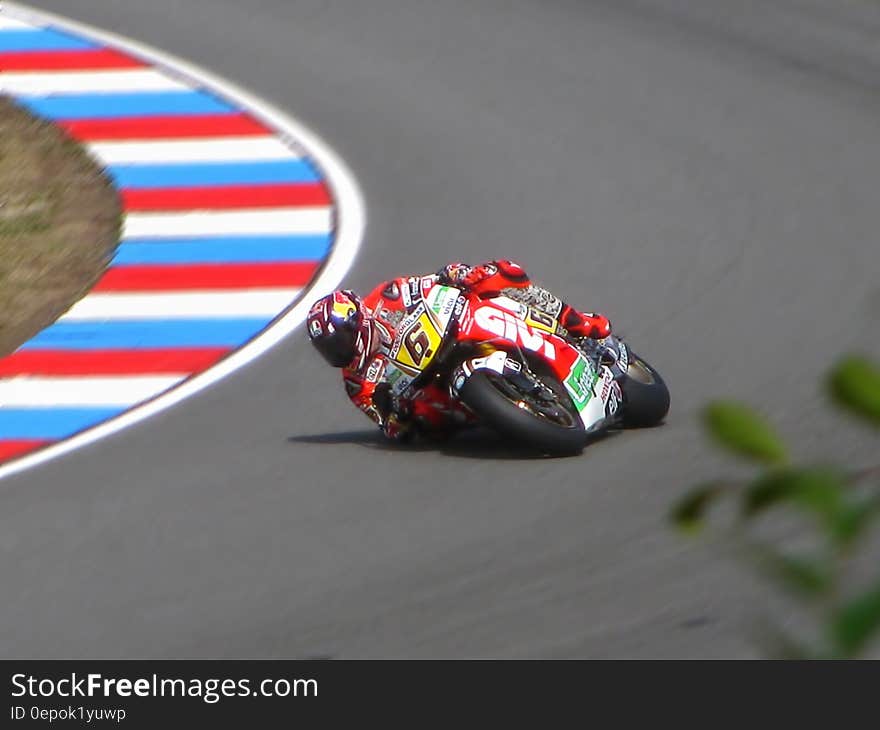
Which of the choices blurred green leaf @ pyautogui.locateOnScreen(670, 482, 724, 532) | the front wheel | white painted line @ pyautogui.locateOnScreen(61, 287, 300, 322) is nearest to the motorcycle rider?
the front wheel

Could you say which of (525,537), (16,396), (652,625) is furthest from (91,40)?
(652,625)

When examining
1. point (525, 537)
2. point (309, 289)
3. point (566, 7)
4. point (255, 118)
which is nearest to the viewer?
point (525, 537)

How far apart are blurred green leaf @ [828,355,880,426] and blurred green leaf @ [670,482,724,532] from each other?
9cm

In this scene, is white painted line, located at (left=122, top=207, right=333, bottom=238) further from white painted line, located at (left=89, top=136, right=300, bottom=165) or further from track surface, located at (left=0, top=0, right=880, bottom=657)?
white painted line, located at (left=89, top=136, right=300, bottom=165)

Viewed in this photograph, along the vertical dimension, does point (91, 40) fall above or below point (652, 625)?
below

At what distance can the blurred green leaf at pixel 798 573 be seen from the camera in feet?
2.93

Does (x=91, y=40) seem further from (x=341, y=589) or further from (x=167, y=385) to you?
(x=341, y=589)

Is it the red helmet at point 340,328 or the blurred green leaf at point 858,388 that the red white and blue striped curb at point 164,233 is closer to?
the red helmet at point 340,328

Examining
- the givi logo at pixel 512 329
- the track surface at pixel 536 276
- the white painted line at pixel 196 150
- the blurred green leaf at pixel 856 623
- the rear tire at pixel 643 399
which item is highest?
the blurred green leaf at pixel 856 623

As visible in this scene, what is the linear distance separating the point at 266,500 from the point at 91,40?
868 centimetres

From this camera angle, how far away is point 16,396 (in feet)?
27.8

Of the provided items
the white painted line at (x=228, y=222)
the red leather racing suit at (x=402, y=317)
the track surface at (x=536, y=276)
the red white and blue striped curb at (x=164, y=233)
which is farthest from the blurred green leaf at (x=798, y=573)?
the white painted line at (x=228, y=222)

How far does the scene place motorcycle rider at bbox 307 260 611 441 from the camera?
7055mm

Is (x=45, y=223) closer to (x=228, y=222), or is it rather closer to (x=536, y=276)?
(x=228, y=222)
